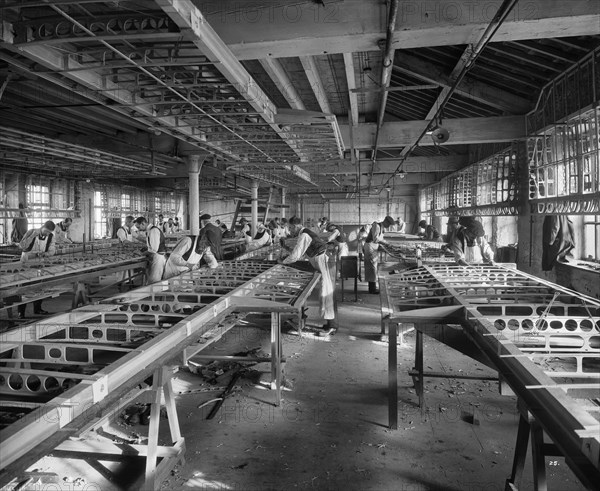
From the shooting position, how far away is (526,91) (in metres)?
7.90

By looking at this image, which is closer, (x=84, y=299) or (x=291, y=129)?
(x=291, y=129)

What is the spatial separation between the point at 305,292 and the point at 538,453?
2.82 meters

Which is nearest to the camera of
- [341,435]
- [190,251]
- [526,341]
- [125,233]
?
[526,341]

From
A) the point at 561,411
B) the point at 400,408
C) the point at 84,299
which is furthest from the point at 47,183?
the point at 561,411

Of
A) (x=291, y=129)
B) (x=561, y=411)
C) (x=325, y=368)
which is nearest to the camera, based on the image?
(x=561, y=411)

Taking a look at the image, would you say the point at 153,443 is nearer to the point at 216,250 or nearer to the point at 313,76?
the point at 216,250

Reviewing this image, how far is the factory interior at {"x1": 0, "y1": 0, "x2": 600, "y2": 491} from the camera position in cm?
290

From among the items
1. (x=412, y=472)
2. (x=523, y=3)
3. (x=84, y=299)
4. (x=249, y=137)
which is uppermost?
(x=523, y=3)

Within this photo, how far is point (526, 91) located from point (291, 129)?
434cm

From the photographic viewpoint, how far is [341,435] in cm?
412

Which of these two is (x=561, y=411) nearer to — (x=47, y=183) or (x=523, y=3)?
(x=523, y=3)

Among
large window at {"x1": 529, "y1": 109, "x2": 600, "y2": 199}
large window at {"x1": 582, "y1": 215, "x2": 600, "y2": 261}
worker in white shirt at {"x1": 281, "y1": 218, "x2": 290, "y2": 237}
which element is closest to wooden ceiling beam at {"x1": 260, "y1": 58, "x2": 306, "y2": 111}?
large window at {"x1": 529, "y1": 109, "x2": 600, "y2": 199}

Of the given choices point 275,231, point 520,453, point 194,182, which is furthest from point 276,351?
point 275,231

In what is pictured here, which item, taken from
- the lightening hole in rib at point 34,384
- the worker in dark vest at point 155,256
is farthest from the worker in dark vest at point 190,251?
the lightening hole in rib at point 34,384
